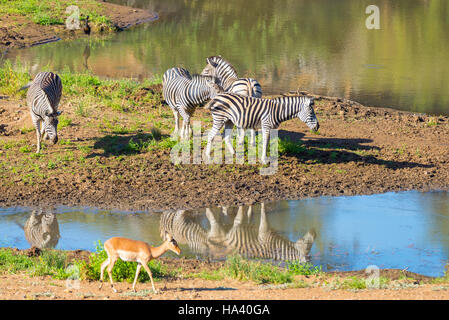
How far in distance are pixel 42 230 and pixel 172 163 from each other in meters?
3.54

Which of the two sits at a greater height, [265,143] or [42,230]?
[265,143]

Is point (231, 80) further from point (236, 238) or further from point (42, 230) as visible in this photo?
point (42, 230)

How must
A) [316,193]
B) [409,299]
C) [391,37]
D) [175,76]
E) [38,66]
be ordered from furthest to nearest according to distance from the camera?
[391,37] < [38,66] < [175,76] < [316,193] < [409,299]

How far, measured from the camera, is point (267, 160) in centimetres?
1423

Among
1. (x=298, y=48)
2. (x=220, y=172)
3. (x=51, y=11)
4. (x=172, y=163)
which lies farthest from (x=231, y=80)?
(x=51, y=11)

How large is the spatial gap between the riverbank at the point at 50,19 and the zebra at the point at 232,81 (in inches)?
644

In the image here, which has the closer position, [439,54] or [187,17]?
[439,54]

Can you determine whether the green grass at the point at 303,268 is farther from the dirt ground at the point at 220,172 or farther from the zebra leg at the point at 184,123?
the zebra leg at the point at 184,123

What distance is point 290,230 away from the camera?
1152 centimetres

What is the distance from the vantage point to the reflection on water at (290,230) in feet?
34.3

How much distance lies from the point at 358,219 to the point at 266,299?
4.99 metres

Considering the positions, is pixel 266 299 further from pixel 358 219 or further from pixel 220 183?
pixel 220 183

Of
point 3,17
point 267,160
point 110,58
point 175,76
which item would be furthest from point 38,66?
point 267,160

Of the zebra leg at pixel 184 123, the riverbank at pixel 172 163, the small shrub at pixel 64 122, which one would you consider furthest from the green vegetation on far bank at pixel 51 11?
the zebra leg at pixel 184 123
